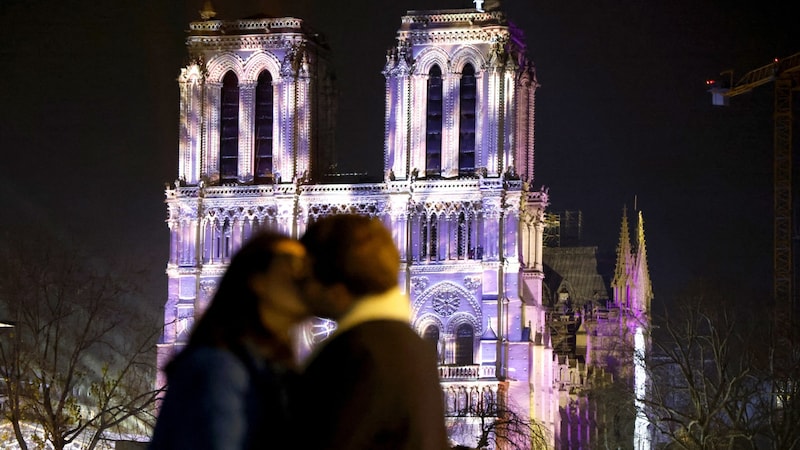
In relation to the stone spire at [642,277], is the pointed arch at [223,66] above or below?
above

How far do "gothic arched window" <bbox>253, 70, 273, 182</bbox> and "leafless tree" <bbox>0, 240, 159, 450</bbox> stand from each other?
8516mm

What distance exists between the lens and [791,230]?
10862 centimetres

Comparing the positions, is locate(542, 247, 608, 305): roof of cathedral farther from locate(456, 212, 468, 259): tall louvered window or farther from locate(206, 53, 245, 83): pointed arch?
locate(206, 53, 245, 83): pointed arch

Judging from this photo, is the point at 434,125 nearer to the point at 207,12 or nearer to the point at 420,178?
the point at 420,178

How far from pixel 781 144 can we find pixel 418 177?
3513cm

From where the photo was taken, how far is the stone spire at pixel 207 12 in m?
87.1

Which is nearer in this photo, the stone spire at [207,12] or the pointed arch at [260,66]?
the pointed arch at [260,66]

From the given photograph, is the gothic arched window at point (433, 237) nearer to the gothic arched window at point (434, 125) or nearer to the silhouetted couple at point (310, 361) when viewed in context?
the gothic arched window at point (434, 125)

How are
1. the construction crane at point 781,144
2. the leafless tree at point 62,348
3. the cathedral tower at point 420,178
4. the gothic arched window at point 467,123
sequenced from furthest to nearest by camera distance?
the construction crane at point 781,144, the gothic arched window at point 467,123, the cathedral tower at point 420,178, the leafless tree at point 62,348

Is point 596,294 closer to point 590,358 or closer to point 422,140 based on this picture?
point 590,358

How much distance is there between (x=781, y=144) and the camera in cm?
11112

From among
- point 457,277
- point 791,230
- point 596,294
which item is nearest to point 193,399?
point 457,277

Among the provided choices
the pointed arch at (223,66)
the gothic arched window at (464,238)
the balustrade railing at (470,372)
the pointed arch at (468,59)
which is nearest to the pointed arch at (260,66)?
the pointed arch at (223,66)

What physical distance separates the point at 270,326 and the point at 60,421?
5026cm
